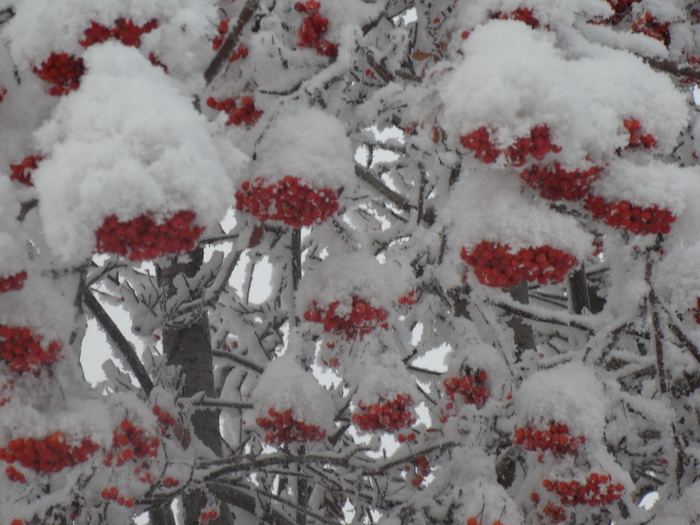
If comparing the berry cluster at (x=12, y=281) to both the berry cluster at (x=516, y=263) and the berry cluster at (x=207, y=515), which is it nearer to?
the berry cluster at (x=516, y=263)

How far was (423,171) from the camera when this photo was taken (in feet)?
12.3

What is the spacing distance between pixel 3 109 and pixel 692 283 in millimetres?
2882

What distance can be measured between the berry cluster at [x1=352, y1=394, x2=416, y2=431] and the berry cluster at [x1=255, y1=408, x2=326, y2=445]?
0.76ft

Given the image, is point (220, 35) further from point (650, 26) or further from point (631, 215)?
point (650, 26)

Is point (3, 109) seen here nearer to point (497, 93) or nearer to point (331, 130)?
point (331, 130)

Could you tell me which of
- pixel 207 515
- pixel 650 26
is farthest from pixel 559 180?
pixel 207 515

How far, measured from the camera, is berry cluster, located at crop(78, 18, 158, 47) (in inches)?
74.1

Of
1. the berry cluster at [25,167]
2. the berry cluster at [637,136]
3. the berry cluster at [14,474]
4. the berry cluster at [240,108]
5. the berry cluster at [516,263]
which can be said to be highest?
the berry cluster at [637,136]

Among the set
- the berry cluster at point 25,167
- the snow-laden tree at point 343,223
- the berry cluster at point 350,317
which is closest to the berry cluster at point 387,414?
the snow-laden tree at point 343,223

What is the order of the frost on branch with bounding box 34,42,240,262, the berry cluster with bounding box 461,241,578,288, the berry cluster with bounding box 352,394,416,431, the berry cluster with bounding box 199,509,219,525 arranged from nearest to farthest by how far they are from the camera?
1. the frost on branch with bounding box 34,42,240,262
2. the berry cluster with bounding box 461,241,578,288
3. the berry cluster with bounding box 352,394,416,431
4. the berry cluster with bounding box 199,509,219,525

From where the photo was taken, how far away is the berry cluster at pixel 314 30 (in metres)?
2.53

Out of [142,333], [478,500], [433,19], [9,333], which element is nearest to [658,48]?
[433,19]

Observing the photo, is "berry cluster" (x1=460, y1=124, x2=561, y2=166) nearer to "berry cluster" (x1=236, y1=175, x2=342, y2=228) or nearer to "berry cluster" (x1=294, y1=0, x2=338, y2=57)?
"berry cluster" (x1=236, y1=175, x2=342, y2=228)

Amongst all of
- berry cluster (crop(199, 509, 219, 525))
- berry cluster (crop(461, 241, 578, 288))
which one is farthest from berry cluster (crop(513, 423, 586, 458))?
berry cluster (crop(199, 509, 219, 525))
